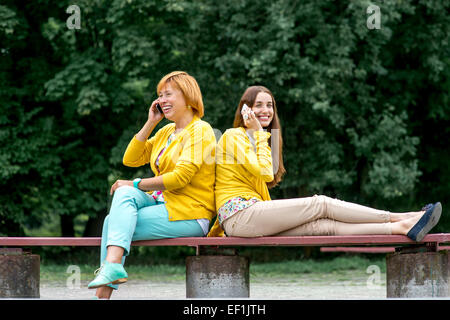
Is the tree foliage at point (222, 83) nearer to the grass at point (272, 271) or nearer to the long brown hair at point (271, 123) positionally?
the grass at point (272, 271)

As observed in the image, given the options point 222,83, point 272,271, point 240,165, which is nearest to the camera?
point 240,165

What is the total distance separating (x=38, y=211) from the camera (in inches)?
639


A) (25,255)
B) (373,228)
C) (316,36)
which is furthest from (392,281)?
(316,36)

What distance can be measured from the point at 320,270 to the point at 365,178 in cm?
270

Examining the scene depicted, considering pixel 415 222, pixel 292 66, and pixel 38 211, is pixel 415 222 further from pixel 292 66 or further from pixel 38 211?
pixel 38 211

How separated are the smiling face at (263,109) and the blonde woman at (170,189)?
16.5 inches

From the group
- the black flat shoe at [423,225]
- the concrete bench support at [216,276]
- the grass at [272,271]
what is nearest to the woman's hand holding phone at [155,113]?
the concrete bench support at [216,276]

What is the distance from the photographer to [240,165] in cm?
506

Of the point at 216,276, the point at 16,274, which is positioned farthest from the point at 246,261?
the point at 16,274

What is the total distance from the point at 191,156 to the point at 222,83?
35.3ft

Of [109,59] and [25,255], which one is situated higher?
[109,59]

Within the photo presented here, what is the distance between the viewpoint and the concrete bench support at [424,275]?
4711 mm

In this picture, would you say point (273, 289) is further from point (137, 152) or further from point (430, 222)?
point (430, 222)

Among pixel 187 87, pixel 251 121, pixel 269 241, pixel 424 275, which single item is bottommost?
pixel 424 275
